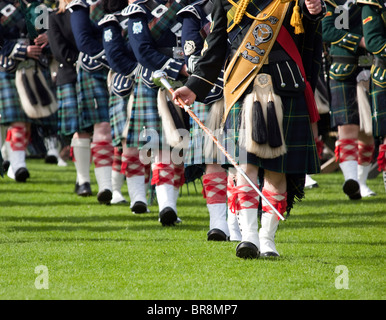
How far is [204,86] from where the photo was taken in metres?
4.93

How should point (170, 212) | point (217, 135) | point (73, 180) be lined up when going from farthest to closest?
point (73, 180) < point (170, 212) < point (217, 135)

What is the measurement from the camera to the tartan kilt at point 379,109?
22.6 ft

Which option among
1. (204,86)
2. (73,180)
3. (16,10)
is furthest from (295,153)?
(73,180)

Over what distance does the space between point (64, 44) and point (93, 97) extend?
64 cm

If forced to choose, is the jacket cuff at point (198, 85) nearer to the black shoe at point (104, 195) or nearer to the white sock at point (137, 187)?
the white sock at point (137, 187)

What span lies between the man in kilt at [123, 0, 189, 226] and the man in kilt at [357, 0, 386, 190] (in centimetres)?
137

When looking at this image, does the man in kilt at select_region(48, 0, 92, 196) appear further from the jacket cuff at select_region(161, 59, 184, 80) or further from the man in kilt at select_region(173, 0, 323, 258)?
the man in kilt at select_region(173, 0, 323, 258)

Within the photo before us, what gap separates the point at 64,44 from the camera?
8.12 metres

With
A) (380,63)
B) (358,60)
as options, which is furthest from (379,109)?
(358,60)

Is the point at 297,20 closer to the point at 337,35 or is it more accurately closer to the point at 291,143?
the point at 291,143

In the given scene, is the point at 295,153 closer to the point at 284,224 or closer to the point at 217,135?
the point at 217,135

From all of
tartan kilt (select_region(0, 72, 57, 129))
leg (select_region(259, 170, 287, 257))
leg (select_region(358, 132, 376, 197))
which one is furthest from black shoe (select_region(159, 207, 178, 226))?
tartan kilt (select_region(0, 72, 57, 129))

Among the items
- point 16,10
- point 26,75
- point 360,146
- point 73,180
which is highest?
point 16,10
